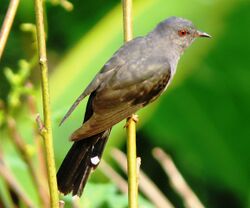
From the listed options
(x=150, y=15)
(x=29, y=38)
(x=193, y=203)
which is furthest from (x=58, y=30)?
(x=193, y=203)

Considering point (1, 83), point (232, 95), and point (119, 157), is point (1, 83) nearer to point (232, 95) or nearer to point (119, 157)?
point (232, 95)

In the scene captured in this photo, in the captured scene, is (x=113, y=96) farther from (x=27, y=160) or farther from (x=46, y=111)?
(x=46, y=111)

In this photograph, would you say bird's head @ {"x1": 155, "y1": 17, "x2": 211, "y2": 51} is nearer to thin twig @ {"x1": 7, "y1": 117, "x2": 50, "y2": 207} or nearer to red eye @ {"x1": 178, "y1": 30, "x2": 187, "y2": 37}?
red eye @ {"x1": 178, "y1": 30, "x2": 187, "y2": 37}

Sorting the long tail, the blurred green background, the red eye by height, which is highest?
the blurred green background

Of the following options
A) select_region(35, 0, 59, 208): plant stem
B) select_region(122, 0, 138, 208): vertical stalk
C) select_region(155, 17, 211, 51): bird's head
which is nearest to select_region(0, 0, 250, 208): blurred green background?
select_region(155, 17, 211, 51): bird's head

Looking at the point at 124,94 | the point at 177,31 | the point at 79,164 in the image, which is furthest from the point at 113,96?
the point at 177,31

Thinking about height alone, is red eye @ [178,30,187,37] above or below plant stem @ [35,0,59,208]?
above
